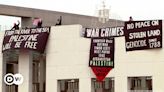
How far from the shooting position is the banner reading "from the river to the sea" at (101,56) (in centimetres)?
3944

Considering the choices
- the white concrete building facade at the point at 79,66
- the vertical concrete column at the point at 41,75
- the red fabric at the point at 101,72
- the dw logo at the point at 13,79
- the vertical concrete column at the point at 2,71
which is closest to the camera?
the white concrete building facade at the point at 79,66

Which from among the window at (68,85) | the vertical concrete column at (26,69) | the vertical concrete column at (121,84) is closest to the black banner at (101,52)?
the vertical concrete column at (121,84)

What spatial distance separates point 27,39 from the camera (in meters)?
42.6

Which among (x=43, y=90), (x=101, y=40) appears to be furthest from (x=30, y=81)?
(x=101, y=40)

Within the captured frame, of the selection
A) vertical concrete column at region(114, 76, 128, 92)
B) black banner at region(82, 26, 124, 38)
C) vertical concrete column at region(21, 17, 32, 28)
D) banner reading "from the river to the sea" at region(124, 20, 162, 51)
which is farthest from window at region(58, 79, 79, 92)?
vertical concrete column at region(21, 17, 32, 28)

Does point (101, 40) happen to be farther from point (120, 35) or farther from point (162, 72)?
point (162, 72)

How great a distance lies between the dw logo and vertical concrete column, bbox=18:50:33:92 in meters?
0.28

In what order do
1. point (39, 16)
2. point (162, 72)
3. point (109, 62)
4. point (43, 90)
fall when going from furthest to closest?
1. point (39, 16)
2. point (43, 90)
3. point (109, 62)
4. point (162, 72)

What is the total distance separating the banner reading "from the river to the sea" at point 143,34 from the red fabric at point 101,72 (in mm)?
2265

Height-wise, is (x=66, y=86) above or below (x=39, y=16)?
below

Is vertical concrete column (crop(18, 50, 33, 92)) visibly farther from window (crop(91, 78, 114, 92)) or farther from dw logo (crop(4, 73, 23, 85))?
window (crop(91, 78, 114, 92))

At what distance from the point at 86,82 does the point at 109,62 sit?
2.29 m

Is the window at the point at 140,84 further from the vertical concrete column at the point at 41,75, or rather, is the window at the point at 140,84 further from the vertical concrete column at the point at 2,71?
the vertical concrete column at the point at 2,71

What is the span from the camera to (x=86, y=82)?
1577 inches
